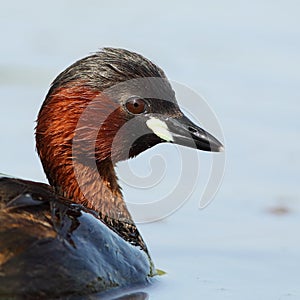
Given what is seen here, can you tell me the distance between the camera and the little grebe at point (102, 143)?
10316mm

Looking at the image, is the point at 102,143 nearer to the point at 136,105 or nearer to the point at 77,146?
the point at 77,146

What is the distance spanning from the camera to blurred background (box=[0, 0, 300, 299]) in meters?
11.5

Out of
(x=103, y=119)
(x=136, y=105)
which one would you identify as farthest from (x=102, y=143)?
(x=136, y=105)

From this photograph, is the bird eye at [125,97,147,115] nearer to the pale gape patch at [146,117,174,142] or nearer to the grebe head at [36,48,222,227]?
the grebe head at [36,48,222,227]

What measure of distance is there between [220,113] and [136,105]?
3322 millimetres

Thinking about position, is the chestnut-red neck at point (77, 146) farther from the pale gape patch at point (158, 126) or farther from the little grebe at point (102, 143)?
the pale gape patch at point (158, 126)

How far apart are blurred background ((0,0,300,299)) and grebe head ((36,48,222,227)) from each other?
977 mm

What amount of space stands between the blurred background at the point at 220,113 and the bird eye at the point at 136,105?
4.19ft

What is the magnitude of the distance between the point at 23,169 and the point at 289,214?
2483 mm

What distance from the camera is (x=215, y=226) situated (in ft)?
40.3

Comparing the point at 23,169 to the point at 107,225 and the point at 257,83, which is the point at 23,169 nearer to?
the point at 107,225

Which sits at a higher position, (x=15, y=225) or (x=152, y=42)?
(x=152, y=42)

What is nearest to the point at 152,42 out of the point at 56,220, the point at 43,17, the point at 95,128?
the point at 43,17

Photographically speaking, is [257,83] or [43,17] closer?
[257,83]
